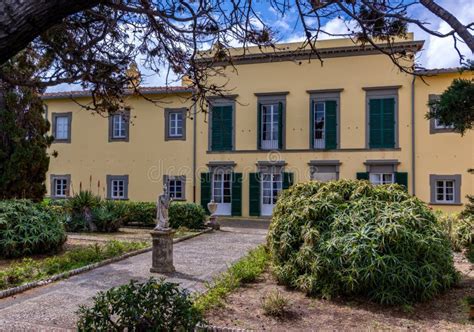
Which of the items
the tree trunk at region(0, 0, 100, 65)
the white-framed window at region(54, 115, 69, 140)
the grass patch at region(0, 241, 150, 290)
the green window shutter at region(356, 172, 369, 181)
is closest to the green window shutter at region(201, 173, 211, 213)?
the green window shutter at region(356, 172, 369, 181)

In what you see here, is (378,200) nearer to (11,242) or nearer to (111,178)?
(11,242)

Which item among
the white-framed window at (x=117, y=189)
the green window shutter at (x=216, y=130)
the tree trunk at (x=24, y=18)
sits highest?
the green window shutter at (x=216, y=130)

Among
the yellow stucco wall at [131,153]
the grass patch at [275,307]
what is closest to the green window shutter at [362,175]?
the yellow stucco wall at [131,153]

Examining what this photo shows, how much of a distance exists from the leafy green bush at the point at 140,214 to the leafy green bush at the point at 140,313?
1158 centimetres

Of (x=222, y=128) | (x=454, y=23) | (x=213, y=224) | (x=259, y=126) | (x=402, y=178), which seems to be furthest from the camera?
(x=222, y=128)

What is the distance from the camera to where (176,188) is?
20812 millimetres

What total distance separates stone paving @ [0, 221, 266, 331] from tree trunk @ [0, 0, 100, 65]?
3.83 m

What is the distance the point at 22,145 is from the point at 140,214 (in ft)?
15.9

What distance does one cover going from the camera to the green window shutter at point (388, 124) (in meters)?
18.3

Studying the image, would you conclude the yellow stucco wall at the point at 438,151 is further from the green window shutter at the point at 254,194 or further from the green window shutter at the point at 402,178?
the green window shutter at the point at 254,194

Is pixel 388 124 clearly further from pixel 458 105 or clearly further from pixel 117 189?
pixel 458 105

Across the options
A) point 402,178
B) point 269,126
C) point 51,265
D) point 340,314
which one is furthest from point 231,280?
point 269,126

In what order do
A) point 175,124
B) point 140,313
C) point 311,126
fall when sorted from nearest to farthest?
point 140,313 → point 311,126 → point 175,124

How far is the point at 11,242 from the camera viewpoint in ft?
28.8
